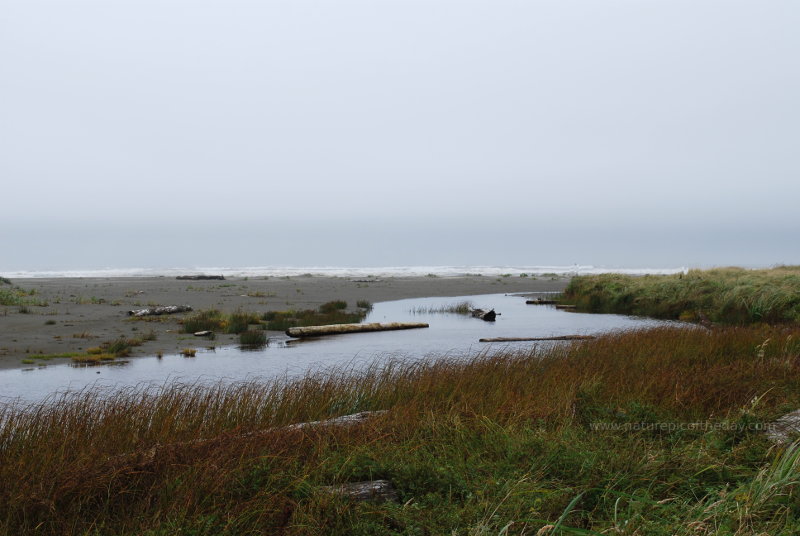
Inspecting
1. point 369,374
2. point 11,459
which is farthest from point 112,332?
point 11,459

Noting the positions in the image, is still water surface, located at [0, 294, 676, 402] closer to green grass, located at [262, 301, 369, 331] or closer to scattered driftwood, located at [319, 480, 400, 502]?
green grass, located at [262, 301, 369, 331]

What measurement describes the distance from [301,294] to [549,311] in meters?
16.6

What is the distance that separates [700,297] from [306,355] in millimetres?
18792

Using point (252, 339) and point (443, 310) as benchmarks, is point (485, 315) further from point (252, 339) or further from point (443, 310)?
point (252, 339)

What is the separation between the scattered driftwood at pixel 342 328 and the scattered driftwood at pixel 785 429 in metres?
14.8

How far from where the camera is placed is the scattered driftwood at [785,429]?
18.3 feet

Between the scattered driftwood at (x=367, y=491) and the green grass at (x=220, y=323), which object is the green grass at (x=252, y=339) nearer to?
the green grass at (x=220, y=323)

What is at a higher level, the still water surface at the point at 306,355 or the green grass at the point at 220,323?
the green grass at the point at 220,323

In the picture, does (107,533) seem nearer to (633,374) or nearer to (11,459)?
(11,459)

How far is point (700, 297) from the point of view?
1001 inches

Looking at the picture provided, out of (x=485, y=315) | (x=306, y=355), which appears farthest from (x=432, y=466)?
(x=485, y=315)

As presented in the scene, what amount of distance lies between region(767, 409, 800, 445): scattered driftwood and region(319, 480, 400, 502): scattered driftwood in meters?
3.80

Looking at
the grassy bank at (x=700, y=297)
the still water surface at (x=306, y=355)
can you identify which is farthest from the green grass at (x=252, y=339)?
the grassy bank at (x=700, y=297)

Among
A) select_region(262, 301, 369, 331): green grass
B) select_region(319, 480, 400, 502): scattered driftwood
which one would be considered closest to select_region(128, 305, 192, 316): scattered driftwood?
select_region(262, 301, 369, 331): green grass
